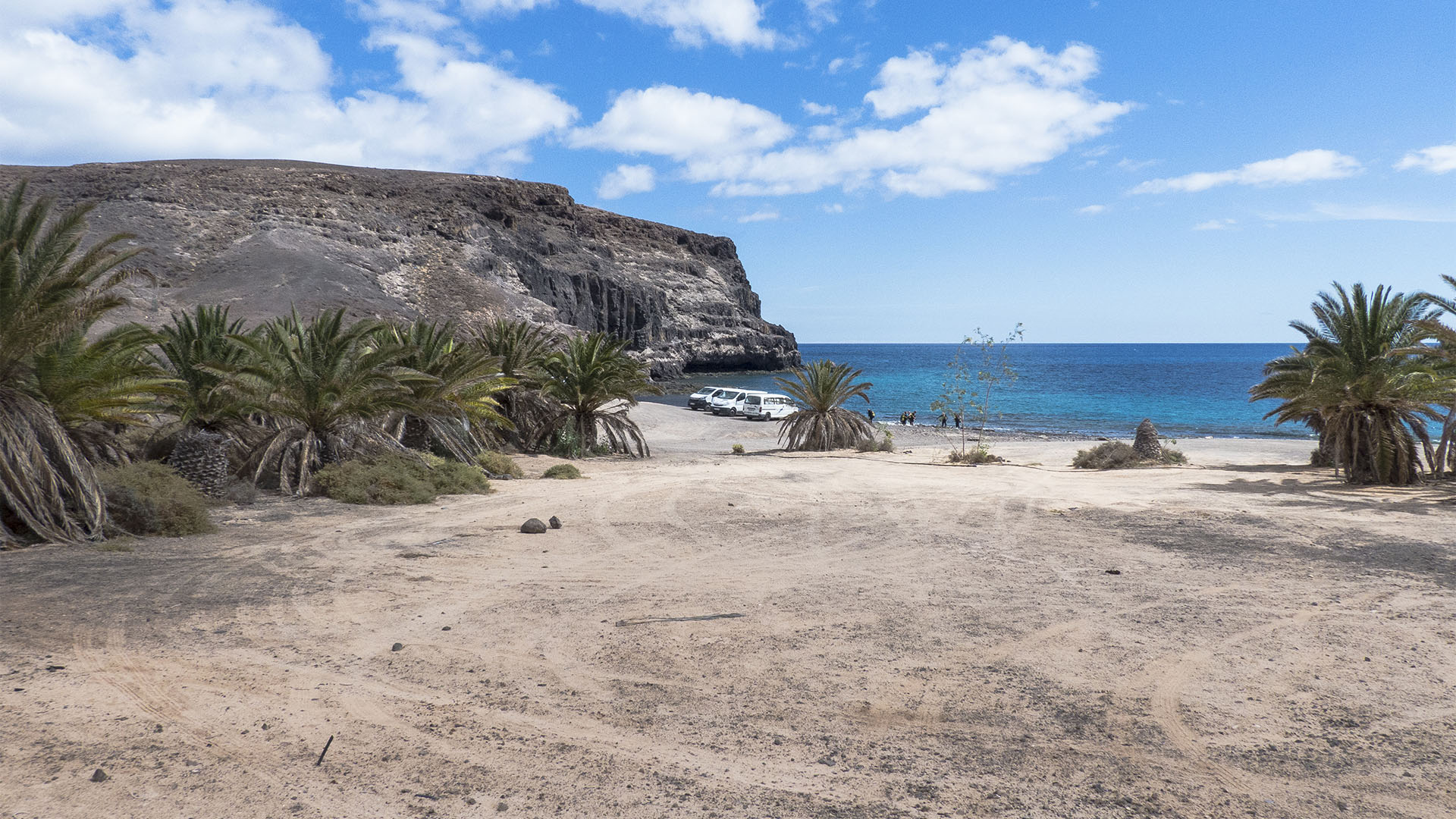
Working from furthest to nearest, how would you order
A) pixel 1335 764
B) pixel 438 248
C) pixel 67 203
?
pixel 438 248
pixel 67 203
pixel 1335 764

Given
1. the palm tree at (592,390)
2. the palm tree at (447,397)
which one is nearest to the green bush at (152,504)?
the palm tree at (447,397)

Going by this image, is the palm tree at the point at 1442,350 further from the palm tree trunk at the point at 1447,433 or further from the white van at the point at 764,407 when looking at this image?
the white van at the point at 764,407

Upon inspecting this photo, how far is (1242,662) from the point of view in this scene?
5.12 meters

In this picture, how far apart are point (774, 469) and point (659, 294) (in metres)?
79.1

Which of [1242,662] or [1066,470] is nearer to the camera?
[1242,662]

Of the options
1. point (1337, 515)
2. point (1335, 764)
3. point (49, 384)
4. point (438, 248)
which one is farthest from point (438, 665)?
point (438, 248)

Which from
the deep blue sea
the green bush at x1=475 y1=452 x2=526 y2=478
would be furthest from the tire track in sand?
the deep blue sea

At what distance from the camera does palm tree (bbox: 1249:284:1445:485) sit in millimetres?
14156

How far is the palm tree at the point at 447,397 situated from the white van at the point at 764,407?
2230cm

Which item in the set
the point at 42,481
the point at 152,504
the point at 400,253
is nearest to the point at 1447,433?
the point at 152,504

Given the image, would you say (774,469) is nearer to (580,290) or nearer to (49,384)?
(49,384)

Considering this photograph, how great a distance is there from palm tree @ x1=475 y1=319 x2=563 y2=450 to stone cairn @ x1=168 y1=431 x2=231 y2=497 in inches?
332

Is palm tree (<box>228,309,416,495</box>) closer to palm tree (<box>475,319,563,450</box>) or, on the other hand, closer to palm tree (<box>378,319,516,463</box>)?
palm tree (<box>378,319,516,463</box>)

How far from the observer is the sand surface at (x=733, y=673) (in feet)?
11.6
